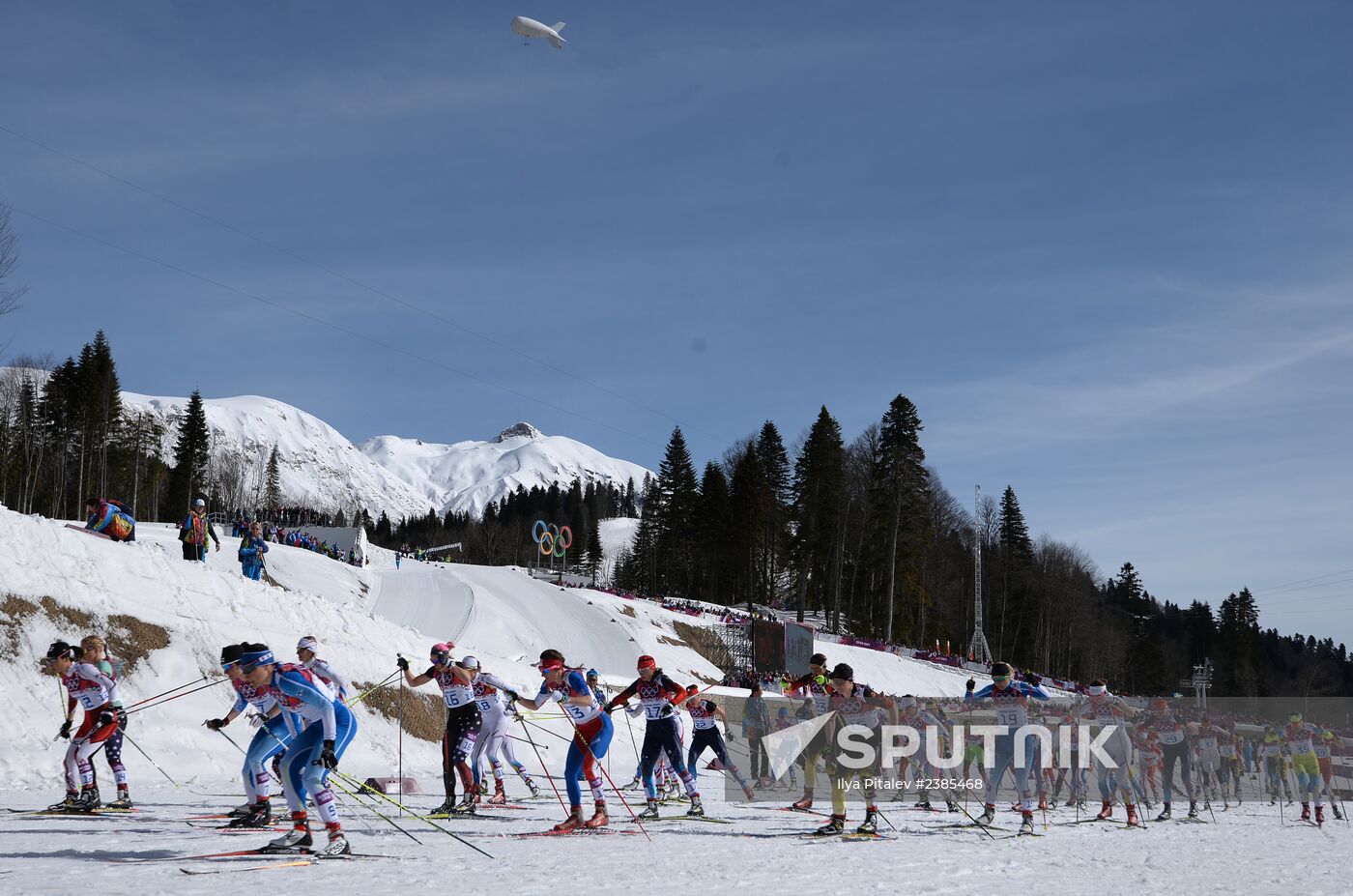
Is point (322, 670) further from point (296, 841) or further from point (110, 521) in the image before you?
point (110, 521)

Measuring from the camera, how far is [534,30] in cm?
3522

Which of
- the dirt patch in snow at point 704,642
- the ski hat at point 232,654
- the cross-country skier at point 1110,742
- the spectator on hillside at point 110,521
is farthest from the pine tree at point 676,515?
the ski hat at point 232,654

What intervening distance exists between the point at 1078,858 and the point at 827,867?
12.2 feet

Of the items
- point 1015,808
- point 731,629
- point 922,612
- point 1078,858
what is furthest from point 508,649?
point 922,612

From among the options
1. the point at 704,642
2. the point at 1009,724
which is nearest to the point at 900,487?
the point at 704,642

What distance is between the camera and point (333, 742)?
967 centimetres

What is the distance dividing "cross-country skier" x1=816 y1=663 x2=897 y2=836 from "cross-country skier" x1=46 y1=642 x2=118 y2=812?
9.00m

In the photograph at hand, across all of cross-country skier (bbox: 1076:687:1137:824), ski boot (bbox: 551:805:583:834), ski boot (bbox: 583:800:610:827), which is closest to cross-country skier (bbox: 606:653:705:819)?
ski boot (bbox: 583:800:610:827)

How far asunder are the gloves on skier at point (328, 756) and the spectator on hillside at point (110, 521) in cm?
1850

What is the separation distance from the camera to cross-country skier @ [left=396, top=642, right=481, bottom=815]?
13.8 metres

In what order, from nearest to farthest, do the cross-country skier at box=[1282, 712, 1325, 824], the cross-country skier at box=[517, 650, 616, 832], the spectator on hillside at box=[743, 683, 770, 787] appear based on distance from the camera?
1. the cross-country skier at box=[517, 650, 616, 832]
2. the spectator on hillside at box=[743, 683, 770, 787]
3. the cross-country skier at box=[1282, 712, 1325, 824]

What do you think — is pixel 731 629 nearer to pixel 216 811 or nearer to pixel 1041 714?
pixel 1041 714

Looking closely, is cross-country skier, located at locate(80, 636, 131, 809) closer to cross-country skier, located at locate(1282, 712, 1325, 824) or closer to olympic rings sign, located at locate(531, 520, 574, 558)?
cross-country skier, located at locate(1282, 712, 1325, 824)

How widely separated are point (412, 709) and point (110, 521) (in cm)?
983
